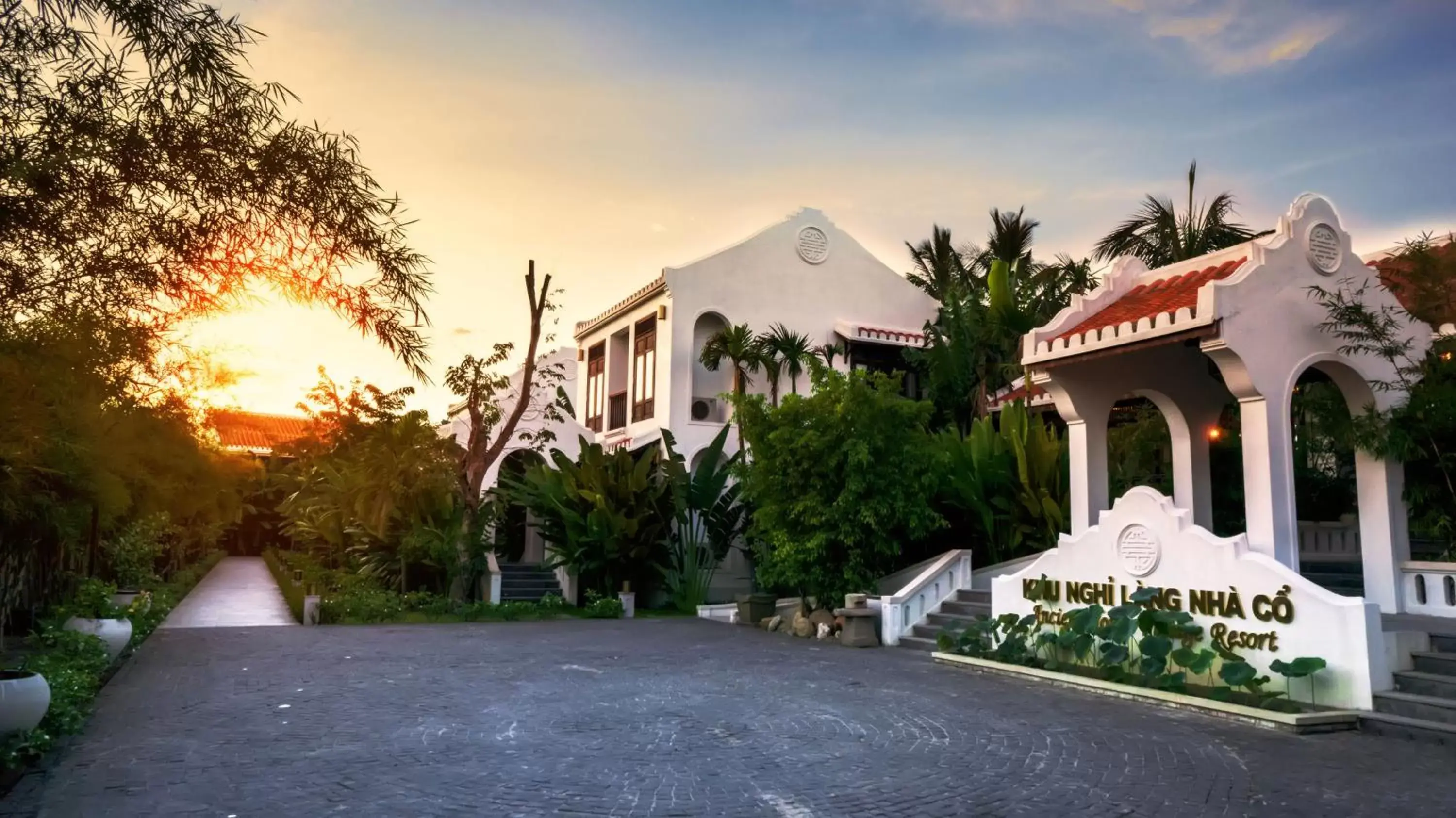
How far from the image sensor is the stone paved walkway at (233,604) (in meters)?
14.7

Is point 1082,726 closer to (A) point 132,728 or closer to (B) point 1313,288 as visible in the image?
(B) point 1313,288

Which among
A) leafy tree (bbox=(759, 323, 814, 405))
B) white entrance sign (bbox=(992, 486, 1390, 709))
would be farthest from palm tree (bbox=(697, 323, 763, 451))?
white entrance sign (bbox=(992, 486, 1390, 709))

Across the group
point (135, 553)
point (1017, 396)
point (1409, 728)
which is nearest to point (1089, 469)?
point (1409, 728)

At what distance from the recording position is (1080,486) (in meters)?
11.4

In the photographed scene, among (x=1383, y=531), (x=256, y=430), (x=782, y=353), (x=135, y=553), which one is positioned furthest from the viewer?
(x=256, y=430)

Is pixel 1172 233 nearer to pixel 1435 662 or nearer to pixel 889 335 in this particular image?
pixel 889 335

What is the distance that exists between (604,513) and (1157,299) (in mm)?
10063

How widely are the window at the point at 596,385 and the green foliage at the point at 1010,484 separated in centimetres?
1161

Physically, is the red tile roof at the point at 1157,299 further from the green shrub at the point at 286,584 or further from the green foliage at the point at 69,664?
the green shrub at the point at 286,584

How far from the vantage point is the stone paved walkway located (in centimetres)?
1467

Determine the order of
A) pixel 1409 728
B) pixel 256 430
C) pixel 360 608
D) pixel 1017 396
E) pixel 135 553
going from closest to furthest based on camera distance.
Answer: pixel 1409 728, pixel 360 608, pixel 1017 396, pixel 135 553, pixel 256 430

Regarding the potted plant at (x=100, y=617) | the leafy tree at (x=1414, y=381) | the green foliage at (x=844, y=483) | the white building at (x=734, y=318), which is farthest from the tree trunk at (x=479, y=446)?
the leafy tree at (x=1414, y=381)

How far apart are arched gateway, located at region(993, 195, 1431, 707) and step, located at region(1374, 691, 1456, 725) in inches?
4.6

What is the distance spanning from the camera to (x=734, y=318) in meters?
20.9
